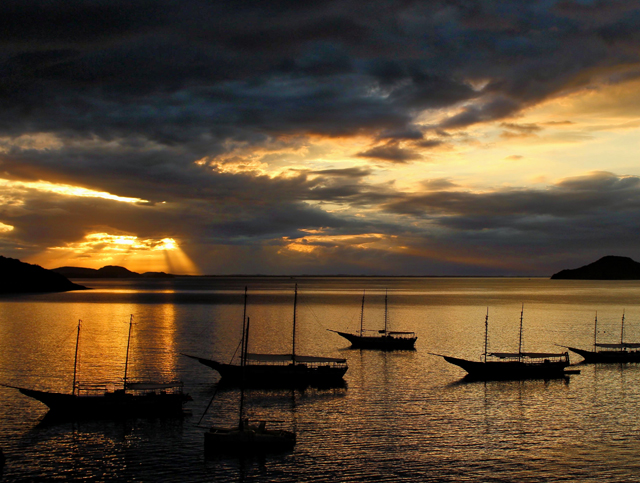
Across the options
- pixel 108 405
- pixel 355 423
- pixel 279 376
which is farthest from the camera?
pixel 279 376

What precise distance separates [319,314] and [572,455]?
12930cm

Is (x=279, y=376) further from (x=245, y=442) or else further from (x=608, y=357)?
(x=608, y=357)

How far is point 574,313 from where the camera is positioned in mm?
172125

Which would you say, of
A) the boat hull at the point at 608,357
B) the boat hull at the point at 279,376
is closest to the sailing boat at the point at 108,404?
the boat hull at the point at 279,376

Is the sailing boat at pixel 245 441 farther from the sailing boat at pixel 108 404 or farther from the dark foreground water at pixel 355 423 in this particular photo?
the sailing boat at pixel 108 404

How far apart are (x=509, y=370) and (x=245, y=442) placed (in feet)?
152

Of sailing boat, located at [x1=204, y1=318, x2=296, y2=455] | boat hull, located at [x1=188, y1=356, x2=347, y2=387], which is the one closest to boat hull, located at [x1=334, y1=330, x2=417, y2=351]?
boat hull, located at [x1=188, y1=356, x2=347, y2=387]

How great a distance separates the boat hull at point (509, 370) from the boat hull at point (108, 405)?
41.5 metres

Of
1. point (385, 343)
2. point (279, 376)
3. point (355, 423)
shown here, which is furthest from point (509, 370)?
point (355, 423)

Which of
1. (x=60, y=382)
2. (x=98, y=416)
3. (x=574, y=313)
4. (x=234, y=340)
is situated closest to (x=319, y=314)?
(x=234, y=340)

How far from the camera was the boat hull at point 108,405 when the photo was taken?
50375 millimetres

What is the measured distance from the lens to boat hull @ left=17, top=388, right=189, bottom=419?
50375 millimetres

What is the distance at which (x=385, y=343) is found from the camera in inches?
4023

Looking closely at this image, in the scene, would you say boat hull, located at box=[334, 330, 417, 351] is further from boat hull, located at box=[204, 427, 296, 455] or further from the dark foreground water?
boat hull, located at box=[204, 427, 296, 455]
